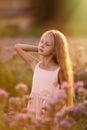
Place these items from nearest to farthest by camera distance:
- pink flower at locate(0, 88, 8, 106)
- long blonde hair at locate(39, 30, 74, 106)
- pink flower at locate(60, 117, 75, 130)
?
pink flower at locate(60, 117, 75, 130) < pink flower at locate(0, 88, 8, 106) < long blonde hair at locate(39, 30, 74, 106)

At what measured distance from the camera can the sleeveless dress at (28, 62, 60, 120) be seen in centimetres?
204

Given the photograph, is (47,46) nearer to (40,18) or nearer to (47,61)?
(47,61)

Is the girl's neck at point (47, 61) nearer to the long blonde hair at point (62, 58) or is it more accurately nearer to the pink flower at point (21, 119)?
the long blonde hair at point (62, 58)

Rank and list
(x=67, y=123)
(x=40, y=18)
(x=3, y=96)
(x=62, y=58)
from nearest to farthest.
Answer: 1. (x=67, y=123)
2. (x=3, y=96)
3. (x=62, y=58)
4. (x=40, y=18)

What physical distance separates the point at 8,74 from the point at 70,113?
1.20 m

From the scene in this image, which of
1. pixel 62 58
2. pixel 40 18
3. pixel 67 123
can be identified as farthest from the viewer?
pixel 40 18

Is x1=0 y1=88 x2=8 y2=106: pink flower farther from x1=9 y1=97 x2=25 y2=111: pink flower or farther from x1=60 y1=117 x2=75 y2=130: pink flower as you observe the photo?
x1=60 y1=117 x2=75 y2=130: pink flower

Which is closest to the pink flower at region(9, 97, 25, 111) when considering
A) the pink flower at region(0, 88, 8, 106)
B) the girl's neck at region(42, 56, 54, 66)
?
the pink flower at region(0, 88, 8, 106)

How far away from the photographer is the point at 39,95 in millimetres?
2080

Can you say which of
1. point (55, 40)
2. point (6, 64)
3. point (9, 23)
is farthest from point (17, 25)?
point (55, 40)

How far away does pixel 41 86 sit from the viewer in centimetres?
208

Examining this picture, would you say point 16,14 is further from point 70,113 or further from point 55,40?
point 70,113

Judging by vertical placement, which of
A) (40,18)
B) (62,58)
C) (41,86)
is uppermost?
(62,58)

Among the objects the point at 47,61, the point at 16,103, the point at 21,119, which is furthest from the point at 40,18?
the point at 21,119
